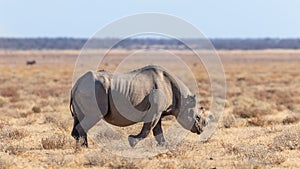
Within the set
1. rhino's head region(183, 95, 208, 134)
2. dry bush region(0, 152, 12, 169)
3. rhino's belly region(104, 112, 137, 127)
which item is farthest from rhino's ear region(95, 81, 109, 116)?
dry bush region(0, 152, 12, 169)

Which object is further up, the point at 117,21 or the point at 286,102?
the point at 117,21

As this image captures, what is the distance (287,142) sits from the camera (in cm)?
1364

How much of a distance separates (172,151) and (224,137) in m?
3.48

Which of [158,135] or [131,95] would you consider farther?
[158,135]

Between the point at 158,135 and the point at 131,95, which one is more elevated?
the point at 131,95

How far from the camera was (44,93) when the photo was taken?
31625 millimetres

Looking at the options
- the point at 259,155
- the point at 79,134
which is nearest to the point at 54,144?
the point at 79,134

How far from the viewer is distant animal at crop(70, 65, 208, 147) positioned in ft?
40.3

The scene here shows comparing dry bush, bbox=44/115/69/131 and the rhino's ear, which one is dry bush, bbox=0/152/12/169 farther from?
dry bush, bbox=44/115/69/131

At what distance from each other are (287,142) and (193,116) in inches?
87.8

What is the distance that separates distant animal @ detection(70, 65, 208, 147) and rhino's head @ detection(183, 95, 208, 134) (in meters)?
0.33

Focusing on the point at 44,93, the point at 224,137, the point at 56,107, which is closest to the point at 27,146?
the point at 224,137

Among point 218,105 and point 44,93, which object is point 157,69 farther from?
point 44,93

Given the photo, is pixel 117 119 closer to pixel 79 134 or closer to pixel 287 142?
pixel 79 134
